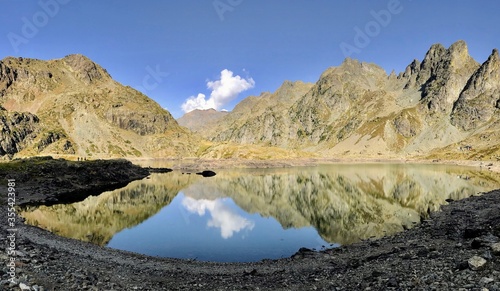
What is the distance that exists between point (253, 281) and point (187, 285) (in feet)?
16.5

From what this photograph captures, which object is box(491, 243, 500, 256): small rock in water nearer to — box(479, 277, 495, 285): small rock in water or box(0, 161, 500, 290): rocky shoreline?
box(0, 161, 500, 290): rocky shoreline

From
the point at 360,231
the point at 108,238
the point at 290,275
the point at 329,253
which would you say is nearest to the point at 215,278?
the point at 290,275

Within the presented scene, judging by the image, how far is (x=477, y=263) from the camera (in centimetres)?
1652

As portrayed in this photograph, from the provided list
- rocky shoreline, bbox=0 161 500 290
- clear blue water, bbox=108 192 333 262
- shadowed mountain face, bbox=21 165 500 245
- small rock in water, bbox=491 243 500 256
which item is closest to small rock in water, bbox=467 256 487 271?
rocky shoreline, bbox=0 161 500 290

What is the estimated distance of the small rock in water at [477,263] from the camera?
1636cm

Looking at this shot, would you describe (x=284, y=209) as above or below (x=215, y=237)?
above

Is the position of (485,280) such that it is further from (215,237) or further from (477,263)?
(215,237)

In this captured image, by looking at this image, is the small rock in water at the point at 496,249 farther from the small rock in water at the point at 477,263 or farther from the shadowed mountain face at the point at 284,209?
the shadowed mountain face at the point at 284,209

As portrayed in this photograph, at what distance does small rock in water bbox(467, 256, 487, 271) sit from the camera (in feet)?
53.7

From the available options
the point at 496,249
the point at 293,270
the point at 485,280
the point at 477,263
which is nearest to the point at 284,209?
the point at 293,270

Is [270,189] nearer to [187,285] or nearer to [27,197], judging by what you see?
[27,197]

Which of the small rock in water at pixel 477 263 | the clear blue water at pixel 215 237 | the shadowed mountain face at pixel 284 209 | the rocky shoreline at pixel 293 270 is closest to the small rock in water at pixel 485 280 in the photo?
the rocky shoreline at pixel 293 270

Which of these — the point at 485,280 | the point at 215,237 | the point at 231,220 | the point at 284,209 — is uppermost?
the point at 485,280

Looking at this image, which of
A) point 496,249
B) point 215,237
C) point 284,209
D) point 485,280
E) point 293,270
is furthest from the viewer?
point 284,209
